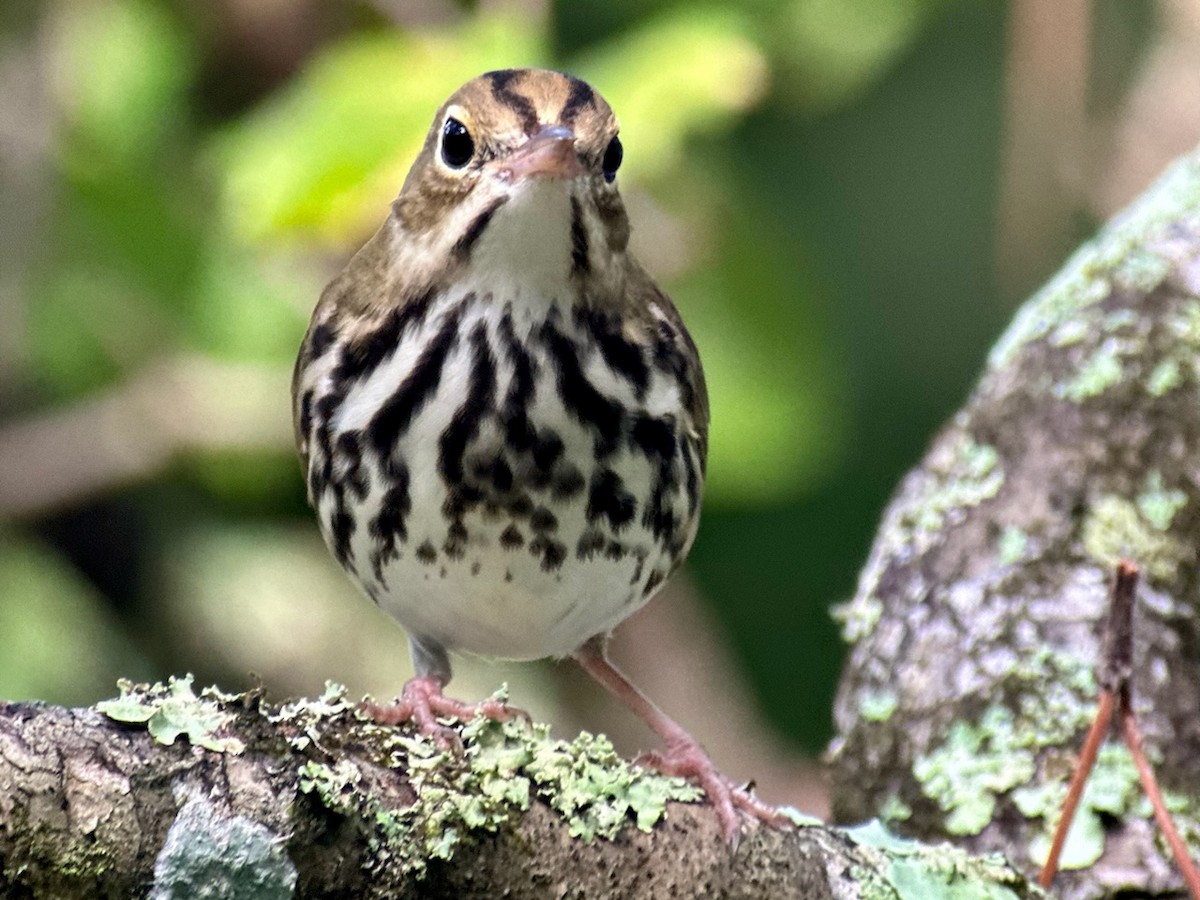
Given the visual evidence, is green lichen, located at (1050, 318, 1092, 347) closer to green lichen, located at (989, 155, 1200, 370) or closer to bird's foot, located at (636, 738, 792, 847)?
green lichen, located at (989, 155, 1200, 370)

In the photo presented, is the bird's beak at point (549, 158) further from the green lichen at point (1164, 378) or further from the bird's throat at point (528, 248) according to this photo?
the green lichen at point (1164, 378)

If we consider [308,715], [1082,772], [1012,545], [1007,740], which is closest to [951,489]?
[1012,545]

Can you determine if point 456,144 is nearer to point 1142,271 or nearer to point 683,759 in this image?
point 683,759

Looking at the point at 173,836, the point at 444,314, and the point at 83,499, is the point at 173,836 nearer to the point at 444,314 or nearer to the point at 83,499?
the point at 444,314

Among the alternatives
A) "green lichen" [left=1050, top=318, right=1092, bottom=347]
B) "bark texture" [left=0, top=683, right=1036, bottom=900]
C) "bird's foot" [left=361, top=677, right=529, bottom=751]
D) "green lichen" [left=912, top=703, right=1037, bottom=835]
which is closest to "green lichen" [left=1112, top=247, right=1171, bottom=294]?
"green lichen" [left=1050, top=318, right=1092, bottom=347]

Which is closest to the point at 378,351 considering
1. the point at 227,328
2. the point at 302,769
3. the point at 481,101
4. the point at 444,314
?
the point at 444,314
